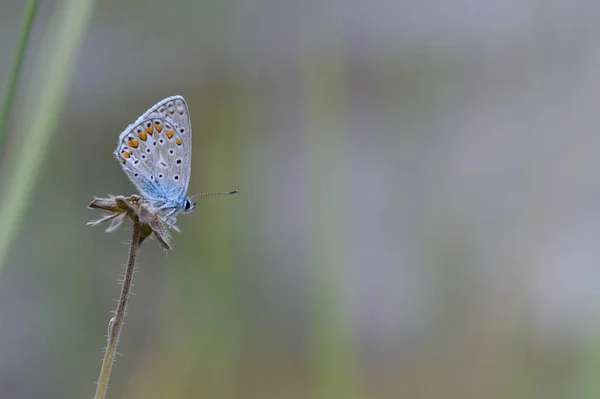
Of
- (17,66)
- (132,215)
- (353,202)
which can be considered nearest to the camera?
(17,66)

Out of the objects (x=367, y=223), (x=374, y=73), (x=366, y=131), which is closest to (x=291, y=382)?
(x=367, y=223)

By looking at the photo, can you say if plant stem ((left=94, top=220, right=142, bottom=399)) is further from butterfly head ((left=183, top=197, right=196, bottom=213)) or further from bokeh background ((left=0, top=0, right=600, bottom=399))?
bokeh background ((left=0, top=0, right=600, bottom=399))

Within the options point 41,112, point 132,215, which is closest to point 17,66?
point 41,112

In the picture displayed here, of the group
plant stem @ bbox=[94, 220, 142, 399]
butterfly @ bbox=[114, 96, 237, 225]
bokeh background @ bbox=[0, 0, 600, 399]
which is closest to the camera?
plant stem @ bbox=[94, 220, 142, 399]

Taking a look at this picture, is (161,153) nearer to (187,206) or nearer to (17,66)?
(187,206)

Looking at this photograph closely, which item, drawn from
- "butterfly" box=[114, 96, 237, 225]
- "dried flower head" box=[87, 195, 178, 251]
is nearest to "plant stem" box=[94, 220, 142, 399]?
"dried flower head" box=[87, 195, 178, 251]

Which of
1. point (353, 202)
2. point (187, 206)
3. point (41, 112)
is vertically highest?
point (41, 112)

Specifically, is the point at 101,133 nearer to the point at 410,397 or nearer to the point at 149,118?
the point at 410,397
